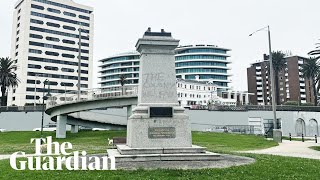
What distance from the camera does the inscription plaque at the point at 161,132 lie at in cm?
1338

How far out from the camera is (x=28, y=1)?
115562 millimetres

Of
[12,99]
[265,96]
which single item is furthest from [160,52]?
[265,96]

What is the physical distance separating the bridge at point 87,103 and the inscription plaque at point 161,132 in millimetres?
20724

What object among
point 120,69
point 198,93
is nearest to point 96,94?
point 198,93

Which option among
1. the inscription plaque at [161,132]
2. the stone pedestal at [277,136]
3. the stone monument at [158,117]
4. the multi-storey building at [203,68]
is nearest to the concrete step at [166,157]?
the stone monument at [158,117]

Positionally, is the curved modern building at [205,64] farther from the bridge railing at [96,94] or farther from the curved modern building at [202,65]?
the bridge railing at [96,94]

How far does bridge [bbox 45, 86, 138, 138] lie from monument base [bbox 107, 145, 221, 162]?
2164 cm

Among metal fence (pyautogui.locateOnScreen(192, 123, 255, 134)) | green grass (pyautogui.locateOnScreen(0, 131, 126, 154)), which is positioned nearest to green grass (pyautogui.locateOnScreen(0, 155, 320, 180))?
green grass (pyautogui.locateOnScreen(0, 131, 126, 154))

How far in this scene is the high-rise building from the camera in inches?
4368

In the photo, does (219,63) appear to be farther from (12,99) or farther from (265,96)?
(12,99)

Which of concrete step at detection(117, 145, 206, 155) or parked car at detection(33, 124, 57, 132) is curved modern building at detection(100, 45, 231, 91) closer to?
parked car at detection(33, 124, 57, 132)

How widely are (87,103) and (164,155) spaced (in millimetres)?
26096

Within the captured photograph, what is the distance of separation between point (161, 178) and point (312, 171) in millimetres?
5609

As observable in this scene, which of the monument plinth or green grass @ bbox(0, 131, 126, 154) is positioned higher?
the monument plinth
